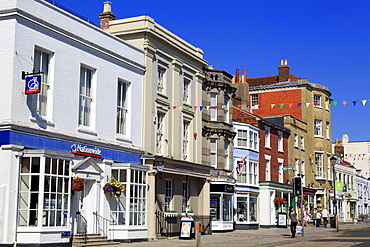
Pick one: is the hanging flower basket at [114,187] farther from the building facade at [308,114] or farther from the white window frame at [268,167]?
the building facade at [308,114]

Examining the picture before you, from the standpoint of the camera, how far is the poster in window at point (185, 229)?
26094 mm

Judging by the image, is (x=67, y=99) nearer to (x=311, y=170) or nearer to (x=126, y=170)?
(x=126, y=170)

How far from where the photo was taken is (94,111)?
2212cm

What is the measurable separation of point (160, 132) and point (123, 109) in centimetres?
322

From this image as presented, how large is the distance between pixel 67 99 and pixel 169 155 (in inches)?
325

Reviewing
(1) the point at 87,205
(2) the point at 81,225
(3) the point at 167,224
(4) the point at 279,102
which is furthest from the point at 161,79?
(4) the point at 279,102

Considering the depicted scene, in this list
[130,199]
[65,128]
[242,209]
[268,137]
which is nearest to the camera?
[65,128]

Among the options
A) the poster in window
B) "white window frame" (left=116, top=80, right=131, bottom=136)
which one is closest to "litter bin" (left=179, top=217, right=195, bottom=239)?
the poster in window

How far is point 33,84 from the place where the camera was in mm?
17953

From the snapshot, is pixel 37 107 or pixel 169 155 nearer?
pixel 37 107

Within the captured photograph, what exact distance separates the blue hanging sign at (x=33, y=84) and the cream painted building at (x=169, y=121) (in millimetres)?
8270

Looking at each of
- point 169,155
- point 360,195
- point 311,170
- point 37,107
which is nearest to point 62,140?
point 37,107

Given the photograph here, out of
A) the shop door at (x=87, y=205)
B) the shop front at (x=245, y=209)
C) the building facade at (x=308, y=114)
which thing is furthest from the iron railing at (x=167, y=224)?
the building facade at (x=308, y=114)

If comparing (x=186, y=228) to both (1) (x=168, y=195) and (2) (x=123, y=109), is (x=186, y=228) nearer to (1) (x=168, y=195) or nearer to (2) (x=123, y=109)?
(1) (x=168, y=195)
